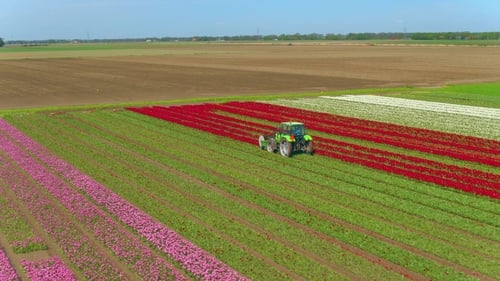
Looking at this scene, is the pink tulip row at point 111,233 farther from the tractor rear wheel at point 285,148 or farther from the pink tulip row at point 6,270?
the tractor rear wheel at point 285,148

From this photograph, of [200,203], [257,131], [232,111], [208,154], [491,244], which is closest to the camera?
[491,244]

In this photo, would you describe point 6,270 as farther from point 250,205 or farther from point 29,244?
point 250,205

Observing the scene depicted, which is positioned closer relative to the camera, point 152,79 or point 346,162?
point 346,162

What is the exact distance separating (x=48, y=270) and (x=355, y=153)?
1726 cm

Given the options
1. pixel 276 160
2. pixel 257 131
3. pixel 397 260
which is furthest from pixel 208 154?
pixel 397 260

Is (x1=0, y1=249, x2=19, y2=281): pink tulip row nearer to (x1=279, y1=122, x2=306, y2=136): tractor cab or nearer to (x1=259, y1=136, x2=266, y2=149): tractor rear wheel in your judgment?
(x1=279, y1=122, x2=306, y2=136): tractor cab

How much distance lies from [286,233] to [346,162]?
32.7 ft

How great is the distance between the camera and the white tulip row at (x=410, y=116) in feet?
111

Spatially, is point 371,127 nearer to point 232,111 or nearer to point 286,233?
point 232,111

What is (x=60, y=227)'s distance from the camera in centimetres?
1716

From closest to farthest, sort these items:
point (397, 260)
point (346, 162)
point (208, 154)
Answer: point (397, 260) → point (346, 162) → point (208, 154)

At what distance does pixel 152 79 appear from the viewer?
7494 centimetres

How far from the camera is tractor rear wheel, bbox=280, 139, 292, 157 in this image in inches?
1040

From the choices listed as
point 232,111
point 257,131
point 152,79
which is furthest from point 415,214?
point 152,79
